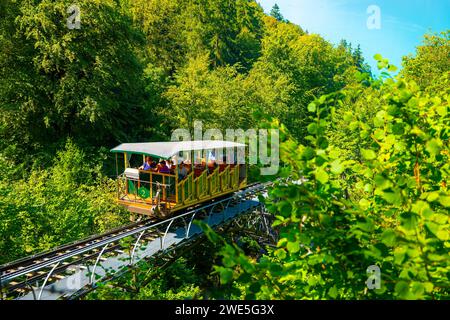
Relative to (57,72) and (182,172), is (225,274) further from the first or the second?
(57,72)

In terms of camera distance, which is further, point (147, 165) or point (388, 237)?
point (147, 165)

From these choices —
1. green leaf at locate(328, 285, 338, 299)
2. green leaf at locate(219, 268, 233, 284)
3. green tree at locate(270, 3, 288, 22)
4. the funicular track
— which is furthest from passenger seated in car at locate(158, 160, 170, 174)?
green tree at locate(270, 3, 288, 22)

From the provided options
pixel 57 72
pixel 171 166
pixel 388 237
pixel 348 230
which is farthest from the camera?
pixel 57 72

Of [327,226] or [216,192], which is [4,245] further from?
[327,226]

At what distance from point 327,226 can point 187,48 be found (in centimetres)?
4681

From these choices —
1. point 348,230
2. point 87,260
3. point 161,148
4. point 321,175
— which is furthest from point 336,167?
point 161,148

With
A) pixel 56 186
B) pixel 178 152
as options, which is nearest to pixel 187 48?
pixel 56 186

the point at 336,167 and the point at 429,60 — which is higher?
the point at 429,60

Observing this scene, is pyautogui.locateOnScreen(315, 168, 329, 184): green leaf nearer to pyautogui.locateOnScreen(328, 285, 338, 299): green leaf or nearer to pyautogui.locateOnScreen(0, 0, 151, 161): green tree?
pyautogui.locateOnScreen(328, 285, 338, 299): green leaf

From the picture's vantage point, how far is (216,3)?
57750mm

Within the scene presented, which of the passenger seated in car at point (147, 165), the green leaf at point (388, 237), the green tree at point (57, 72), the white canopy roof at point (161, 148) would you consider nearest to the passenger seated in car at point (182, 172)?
the white canopy roof at point (161, 148)

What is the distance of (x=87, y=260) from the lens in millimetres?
10867

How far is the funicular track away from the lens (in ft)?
31.2

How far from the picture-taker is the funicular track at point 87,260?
31.2 feet
